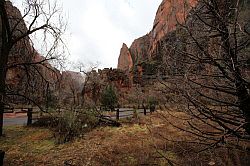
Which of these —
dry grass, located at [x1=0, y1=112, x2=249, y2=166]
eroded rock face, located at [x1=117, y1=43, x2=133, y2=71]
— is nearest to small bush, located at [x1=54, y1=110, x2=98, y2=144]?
dry grass, located at [x1=0, y1=112, x2=249, y2=166]

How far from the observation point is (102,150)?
8234mm

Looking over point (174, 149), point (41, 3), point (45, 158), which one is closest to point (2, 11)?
point (41, 3)

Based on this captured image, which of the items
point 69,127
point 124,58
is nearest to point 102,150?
point 69,127

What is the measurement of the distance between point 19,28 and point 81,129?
268 inches

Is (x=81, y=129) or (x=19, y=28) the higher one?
(x=19, y=28)

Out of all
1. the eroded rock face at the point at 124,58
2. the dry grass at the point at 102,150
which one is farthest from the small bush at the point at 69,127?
the eroded rock face at the point at 124,58

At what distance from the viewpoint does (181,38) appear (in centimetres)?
328

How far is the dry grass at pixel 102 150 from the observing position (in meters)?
6.69

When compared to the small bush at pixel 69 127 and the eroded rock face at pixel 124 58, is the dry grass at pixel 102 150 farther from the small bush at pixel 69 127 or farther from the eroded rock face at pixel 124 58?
the eroded rock face at pixel 124 58

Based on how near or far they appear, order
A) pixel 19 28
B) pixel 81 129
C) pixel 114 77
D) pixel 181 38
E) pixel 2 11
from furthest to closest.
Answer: pixel 114 77 < pixel 19 28 < pixel 81 129 < pixel 2 11 < pixel 181 38

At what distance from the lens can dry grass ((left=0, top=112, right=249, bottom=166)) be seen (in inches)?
263

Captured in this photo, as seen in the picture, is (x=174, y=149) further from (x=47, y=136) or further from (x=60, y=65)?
(x=60, y=65)

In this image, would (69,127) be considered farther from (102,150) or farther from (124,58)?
(124,58)

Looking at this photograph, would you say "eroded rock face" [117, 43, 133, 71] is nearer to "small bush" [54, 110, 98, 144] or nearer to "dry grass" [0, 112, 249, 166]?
"small bush" [54, 110, 98, 144]
